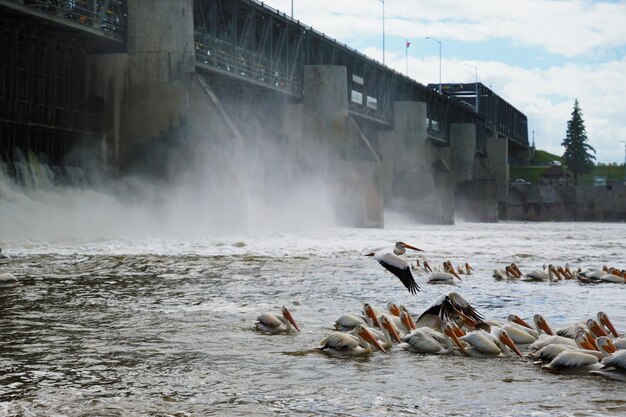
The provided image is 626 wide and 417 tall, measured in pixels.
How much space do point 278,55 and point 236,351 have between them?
49764 mm

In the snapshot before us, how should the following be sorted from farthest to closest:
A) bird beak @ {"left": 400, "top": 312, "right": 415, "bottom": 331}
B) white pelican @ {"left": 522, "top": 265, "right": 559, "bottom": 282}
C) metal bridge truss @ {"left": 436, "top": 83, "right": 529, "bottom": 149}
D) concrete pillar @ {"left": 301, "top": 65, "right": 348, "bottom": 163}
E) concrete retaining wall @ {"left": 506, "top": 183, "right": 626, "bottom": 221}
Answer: metal bridge truss @ {"left": 436, "top": 83, "right": 529, "bottom": 149}, concrete retaining wall @ {"left": 506, "top": 183, "right": 626, "bottom": 221}, concrete pillar @ {"left": 301, "top": 65, "right": 348, "bottom": 163}, white pelican @ {"left": 522, "top": 265, "right": 559, "bottom": 282}, bird beak @ {"left": 400, "top": 312, "right": 415, "bottom": 331}

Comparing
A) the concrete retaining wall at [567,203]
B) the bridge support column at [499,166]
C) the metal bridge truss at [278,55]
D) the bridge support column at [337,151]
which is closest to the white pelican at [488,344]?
the metal bridge truss at [278,55]

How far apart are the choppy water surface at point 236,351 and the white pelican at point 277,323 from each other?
223 mm

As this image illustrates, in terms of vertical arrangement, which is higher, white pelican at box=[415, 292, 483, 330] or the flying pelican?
white pelican at box=[415, 292, 483, 330]

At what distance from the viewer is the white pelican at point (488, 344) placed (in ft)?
36.8

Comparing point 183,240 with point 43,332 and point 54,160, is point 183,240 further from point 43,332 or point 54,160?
point 43,332

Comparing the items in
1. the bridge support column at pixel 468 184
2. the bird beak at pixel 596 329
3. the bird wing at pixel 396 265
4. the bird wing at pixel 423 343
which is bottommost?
the bird wing at pixel 423 343

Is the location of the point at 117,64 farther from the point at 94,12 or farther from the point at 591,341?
the point at 591,341

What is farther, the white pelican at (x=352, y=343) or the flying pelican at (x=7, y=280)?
the flying pelican at (x=7, y=280)

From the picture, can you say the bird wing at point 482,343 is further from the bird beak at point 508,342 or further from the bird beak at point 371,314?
the bird beak at point 371,314

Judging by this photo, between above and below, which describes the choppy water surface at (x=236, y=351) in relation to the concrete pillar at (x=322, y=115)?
below

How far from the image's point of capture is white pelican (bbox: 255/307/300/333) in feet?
43.2

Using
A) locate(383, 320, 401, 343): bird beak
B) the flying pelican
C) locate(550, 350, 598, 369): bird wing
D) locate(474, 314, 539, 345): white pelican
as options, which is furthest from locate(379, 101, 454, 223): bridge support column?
locate(550, 350, 598, 369): bird wing

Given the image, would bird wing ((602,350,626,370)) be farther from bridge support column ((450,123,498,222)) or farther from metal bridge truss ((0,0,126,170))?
bridge support column ((450,123,498,222))
